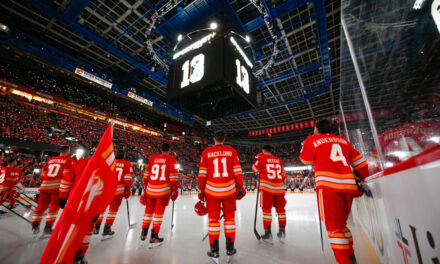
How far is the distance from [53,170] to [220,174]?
3429 millimetres

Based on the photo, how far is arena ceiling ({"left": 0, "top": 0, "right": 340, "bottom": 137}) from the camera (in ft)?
19.2

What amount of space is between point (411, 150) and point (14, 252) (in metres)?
4.48

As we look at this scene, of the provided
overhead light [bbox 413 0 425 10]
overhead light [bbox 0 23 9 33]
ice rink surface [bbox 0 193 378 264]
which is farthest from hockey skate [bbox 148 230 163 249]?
overhead light [bbox 0 23 9 33]

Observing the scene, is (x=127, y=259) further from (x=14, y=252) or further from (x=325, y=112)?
(x=325, y=112)

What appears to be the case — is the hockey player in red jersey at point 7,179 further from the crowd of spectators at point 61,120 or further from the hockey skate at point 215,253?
the crowd of spectators at point 61,120

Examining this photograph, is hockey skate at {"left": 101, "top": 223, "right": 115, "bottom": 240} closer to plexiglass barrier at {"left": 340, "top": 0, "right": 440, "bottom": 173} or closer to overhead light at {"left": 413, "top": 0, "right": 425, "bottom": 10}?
plexiglass barrier at {"left": 340, "top": 0, "right": 440, "bottom": 173}

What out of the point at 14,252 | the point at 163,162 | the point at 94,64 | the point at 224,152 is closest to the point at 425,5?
the point at 224,152

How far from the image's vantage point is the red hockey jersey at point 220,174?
2.27 metres

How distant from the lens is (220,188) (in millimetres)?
2262

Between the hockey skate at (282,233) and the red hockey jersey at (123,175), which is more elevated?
the red hockey jersey at (123,175)

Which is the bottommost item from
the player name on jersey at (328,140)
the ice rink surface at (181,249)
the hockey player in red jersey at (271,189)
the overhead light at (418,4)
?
the ice rink surface at (181,249)

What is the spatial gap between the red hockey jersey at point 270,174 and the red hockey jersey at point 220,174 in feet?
2.61

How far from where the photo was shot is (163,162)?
291 cm

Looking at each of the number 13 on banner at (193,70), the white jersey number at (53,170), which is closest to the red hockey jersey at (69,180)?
the white jersey number at (53,170)
